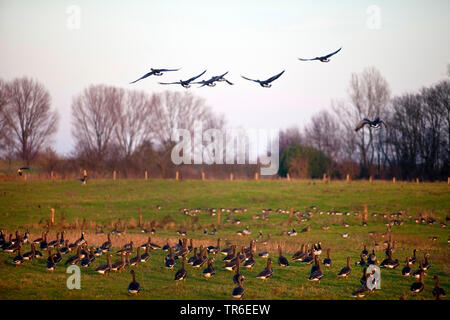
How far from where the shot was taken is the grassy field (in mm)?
18797

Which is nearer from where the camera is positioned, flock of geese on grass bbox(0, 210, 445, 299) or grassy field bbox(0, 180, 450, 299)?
flock of geese on grass bbox(0, 210, 445, 299)

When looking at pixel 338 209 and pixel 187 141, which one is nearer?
pixel 338 209

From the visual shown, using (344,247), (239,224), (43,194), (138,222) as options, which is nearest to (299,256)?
(344,247)

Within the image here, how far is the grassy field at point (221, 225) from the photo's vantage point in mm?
18797

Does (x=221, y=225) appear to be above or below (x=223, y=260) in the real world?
below

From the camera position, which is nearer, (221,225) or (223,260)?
(223,260)

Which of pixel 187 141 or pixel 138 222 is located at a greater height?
pixel 187 141

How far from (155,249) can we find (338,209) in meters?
27.5

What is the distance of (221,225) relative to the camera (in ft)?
143

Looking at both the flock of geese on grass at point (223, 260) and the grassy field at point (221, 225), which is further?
the grassy field at point (221, 225)

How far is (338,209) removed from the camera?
166ft

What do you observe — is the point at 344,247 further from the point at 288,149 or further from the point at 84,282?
the point at 288,149

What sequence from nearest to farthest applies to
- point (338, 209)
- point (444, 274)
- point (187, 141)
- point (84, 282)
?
point (84, 282) < point (444, 274) < point (338, 209) < point (187, 141)
